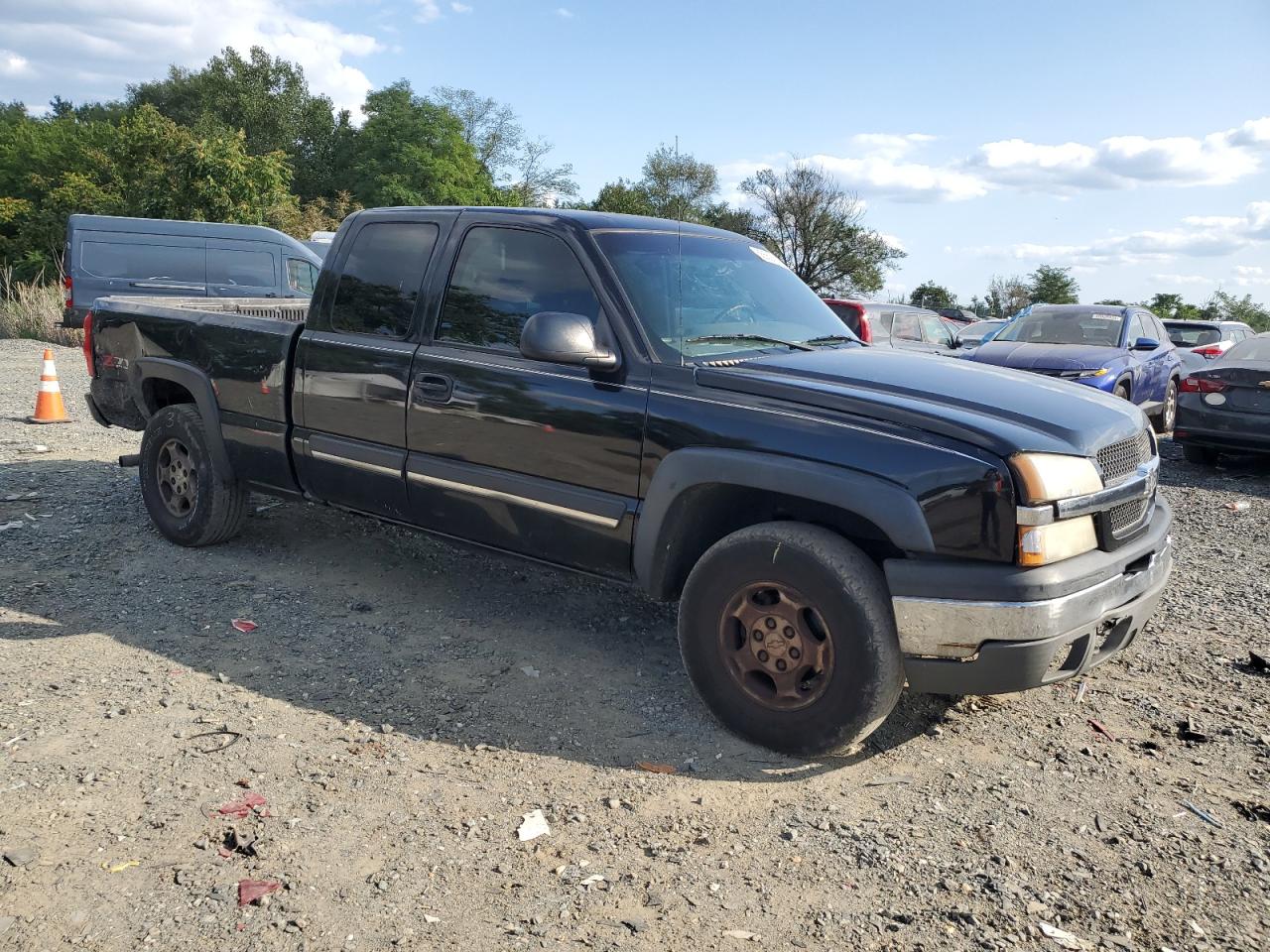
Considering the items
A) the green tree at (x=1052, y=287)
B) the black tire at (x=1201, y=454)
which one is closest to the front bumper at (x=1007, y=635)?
the black tire at (x=1201, y=454)

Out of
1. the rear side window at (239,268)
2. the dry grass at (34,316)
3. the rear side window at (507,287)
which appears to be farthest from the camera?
the dry grass at (34,316)

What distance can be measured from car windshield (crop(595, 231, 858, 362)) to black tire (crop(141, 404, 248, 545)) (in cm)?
282

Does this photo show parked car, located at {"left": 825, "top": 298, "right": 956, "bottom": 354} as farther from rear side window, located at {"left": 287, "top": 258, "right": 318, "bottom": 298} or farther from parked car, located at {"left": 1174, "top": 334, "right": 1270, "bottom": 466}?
rear side window, located at {"left": 287, "top": 258, "right": 318, "bottom": 298}

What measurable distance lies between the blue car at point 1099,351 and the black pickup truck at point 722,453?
678 cm

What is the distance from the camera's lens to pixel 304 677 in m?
4.29

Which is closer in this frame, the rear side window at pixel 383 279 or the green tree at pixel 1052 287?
the rear side window at pixel 383 279

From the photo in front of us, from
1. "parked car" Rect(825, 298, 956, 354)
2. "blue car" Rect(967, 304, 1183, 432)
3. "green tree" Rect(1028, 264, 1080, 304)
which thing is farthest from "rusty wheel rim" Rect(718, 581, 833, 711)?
"green tree" Rect(1028, 264, 1080, 304)

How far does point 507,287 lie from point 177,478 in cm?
270

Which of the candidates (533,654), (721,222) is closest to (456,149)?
(721,222)

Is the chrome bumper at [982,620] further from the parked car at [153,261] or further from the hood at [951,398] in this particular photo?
the parked car at [153,261]

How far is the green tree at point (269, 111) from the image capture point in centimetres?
6588

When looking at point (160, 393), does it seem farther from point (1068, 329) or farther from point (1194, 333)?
point (1194, 333)

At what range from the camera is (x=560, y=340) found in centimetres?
379

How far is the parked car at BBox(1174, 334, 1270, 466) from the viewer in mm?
9305
